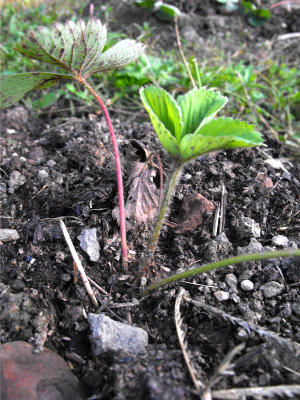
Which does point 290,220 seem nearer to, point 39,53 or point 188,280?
point 188,280

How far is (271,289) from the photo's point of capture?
4.67ft

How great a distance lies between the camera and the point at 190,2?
12.9ft

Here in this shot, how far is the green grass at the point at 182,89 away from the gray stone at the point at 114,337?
6.17 ft

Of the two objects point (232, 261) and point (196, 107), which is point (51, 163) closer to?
point (196, 107)

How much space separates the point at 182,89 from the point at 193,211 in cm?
146

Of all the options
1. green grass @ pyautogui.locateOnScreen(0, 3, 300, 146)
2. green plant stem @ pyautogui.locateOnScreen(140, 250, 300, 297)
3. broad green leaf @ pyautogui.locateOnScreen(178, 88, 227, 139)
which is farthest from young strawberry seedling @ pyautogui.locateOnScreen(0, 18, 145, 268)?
green grass @ pyautogui.locateOnScreen(0, 3, 300, 146)

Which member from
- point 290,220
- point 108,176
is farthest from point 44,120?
point 290,220

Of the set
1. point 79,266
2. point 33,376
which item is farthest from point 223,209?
point 33,376

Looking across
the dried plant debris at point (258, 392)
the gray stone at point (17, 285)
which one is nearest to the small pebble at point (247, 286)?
the dried plant debris at point (258, 392)

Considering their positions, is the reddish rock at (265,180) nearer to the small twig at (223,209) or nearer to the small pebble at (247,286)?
the small twig at (223,209)

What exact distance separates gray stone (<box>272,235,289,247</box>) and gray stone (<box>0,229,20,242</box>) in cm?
133

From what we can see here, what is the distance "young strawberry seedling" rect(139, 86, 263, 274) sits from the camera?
1093 mm

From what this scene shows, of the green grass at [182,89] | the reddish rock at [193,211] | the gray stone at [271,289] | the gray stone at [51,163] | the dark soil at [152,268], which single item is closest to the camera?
the dark soil at [152,268]

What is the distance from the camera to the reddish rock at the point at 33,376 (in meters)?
1.03
